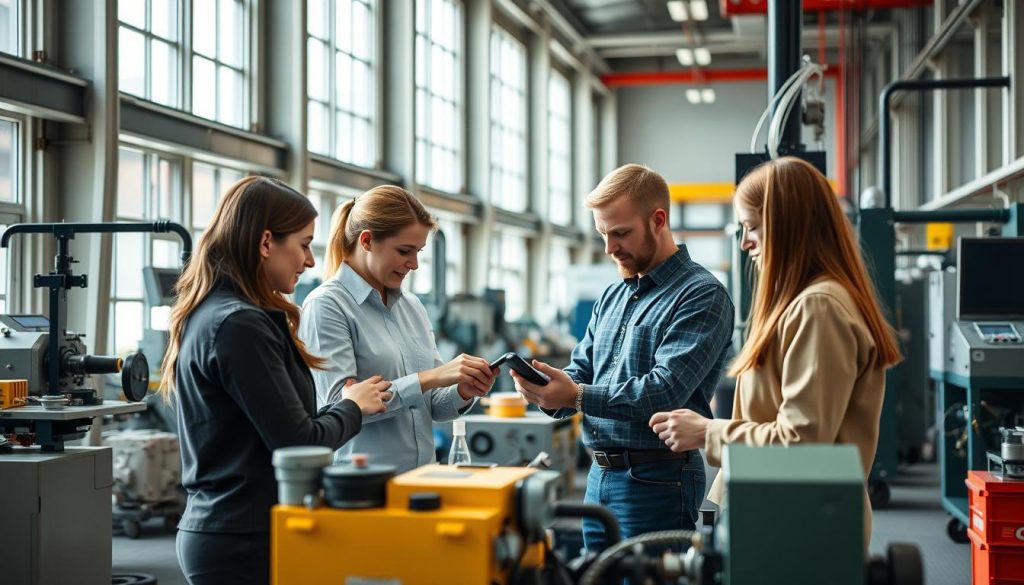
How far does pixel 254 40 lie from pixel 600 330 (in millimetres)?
5976

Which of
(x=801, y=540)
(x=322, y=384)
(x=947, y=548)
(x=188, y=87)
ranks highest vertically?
(x=188, y=87)

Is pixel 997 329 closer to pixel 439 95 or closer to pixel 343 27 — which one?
pixel 343 27

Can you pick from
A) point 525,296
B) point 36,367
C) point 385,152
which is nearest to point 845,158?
point 525,296

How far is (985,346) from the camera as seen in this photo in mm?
5086

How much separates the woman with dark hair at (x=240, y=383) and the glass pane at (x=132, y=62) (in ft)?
15.3

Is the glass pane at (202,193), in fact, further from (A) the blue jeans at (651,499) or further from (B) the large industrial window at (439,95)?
(A) the blue jeans at (651,499)

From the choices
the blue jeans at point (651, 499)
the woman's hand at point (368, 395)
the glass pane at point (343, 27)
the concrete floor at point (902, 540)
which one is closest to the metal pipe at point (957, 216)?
the concrete floor at point (902, 540)

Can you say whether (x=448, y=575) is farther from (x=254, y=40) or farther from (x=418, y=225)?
(x=254, y=40)

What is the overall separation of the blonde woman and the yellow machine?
2.46ft

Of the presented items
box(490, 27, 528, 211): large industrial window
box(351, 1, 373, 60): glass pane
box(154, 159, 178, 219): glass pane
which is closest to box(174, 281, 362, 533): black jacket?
box(154, 159, 178, 219): glass pane

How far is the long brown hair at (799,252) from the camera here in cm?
178

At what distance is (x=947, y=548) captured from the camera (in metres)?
5.38

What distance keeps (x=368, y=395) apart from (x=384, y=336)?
0.40 meters

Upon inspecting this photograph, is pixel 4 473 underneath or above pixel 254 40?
underneath
